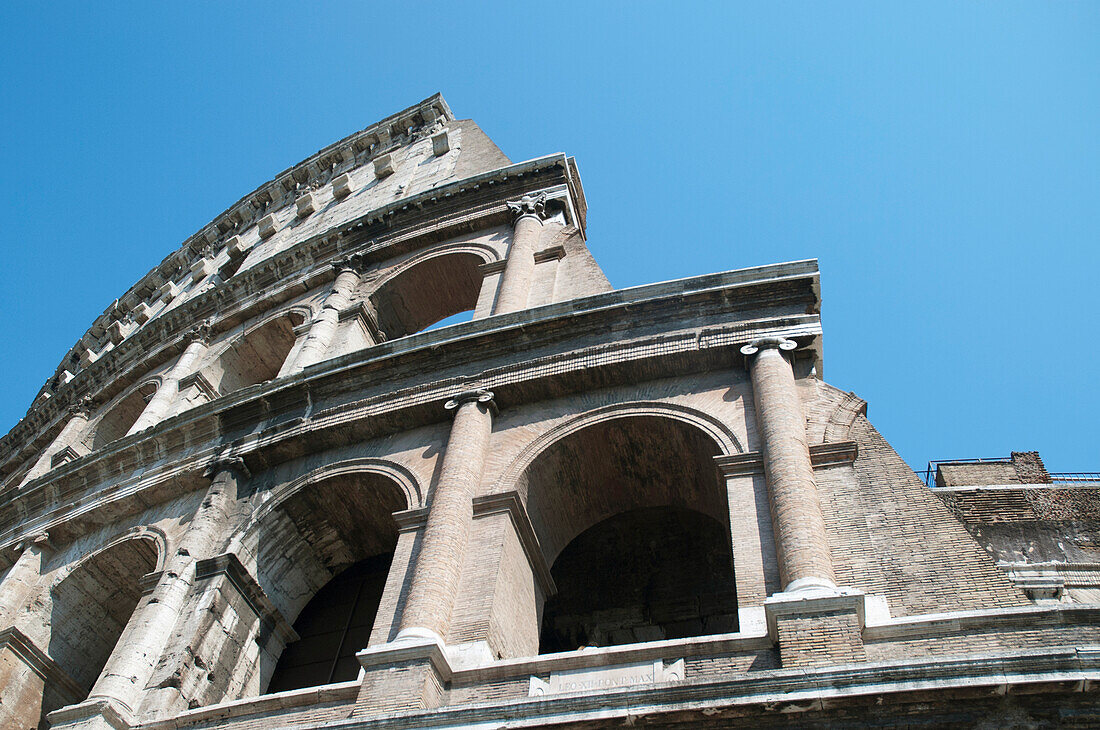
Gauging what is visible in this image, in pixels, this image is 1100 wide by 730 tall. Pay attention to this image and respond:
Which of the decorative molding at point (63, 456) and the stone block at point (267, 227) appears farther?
the stone block at point (267, 227)

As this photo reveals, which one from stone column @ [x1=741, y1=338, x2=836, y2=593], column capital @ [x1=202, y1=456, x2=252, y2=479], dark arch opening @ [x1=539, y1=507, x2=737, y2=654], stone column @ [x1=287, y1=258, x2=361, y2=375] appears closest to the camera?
stone column @ [x1=741, y1=338, x2=836, y2=593]

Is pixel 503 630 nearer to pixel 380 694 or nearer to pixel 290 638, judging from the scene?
pixel 380 694

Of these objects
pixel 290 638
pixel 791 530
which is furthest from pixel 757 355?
pixel 290 638

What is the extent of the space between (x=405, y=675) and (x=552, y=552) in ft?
10.9

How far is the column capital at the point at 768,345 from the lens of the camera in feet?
36.5

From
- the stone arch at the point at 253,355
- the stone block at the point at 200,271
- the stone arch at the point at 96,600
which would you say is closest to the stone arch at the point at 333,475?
the stone arch at the point at 96,600

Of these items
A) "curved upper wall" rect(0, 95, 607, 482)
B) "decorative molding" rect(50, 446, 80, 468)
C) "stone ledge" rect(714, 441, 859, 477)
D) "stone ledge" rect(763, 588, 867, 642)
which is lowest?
"stone ledge" rect(763, 588, 867, 642)

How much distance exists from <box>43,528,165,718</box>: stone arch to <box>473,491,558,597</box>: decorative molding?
17.4 ft

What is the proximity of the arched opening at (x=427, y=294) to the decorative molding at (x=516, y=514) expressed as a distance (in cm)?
789

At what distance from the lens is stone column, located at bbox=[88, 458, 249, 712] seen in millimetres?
10430

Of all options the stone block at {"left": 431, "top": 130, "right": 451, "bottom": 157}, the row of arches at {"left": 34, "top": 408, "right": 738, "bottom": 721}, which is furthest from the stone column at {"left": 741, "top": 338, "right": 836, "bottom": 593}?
the stone block at {"left": 431, "top": 130, "right": 451, "bottom": 157}

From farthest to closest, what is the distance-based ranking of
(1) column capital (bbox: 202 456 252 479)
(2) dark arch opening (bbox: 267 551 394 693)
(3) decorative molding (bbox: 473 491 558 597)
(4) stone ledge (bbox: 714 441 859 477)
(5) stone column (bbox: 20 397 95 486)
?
(5) stone column (bbox: 20 397 95 486), (1) column capital (bbox: 202 456 252 479), (2) dark arch opening (bbox: 267 551 394 693), (3) decorative molding (bbox: 473 491 558 597), (4) stone ledge (bbox: 714 441 859 477)

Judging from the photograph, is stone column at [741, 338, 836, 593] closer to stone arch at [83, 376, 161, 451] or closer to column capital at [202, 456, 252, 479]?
column capital at [202, 456, 252, 479]

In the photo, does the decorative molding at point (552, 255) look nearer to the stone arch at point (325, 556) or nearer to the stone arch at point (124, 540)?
the stone arch at point (325, 556)
